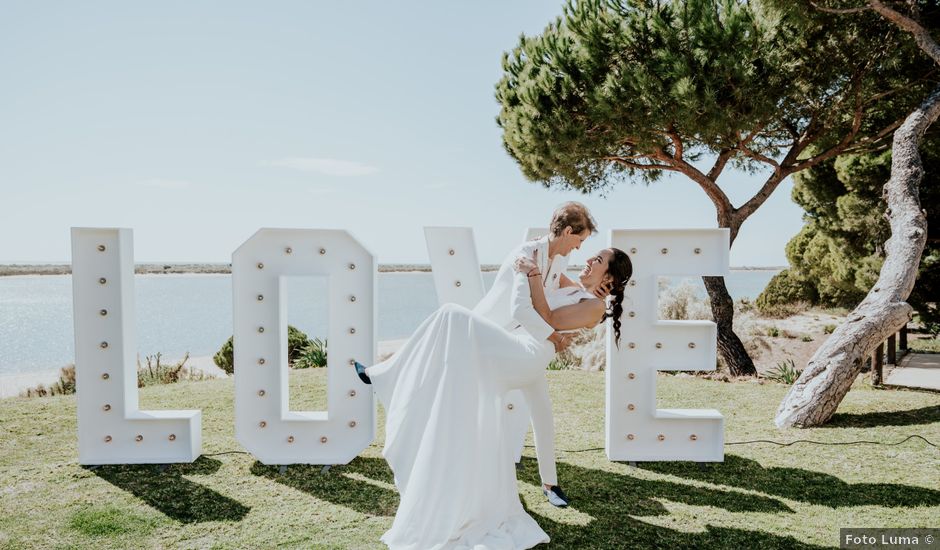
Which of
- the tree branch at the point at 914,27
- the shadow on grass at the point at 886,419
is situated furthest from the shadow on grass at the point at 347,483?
the tree branch at the point at 914,27

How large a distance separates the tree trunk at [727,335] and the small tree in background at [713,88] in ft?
0.06

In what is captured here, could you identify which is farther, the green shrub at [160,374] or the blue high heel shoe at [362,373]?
the green shrub at [160,374]

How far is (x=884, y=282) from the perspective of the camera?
6.52 meters

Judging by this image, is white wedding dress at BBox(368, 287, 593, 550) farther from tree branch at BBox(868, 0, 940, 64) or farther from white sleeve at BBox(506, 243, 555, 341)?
tree branch at BBox(868, 0, 940, 64)

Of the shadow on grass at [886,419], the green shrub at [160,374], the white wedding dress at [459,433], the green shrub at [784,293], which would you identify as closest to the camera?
the white wedding dress at [459,433]

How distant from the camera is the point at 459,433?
3.22 m

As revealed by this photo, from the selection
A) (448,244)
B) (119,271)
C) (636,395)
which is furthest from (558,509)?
(119,271)

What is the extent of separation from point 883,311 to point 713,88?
13.4ft

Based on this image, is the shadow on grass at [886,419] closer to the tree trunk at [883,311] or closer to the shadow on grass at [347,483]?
the tree trunk at [883,311]

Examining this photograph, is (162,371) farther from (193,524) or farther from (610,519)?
(610,519)

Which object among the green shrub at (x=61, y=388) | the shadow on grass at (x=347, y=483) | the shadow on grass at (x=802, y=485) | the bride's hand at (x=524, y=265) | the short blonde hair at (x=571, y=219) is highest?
the short blonde hair at (x=571, y=219)

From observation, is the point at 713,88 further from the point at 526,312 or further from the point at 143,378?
the point at 143,378

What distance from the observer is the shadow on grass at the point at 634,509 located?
3.34 m

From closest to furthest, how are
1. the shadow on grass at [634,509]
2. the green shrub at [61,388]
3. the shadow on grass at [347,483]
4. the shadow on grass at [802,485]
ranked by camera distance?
the shadow on grass at [634,509]
the shadow on grass at [347,483]
the shadow on grass at [802,485]
the green shrub at [61,388]
